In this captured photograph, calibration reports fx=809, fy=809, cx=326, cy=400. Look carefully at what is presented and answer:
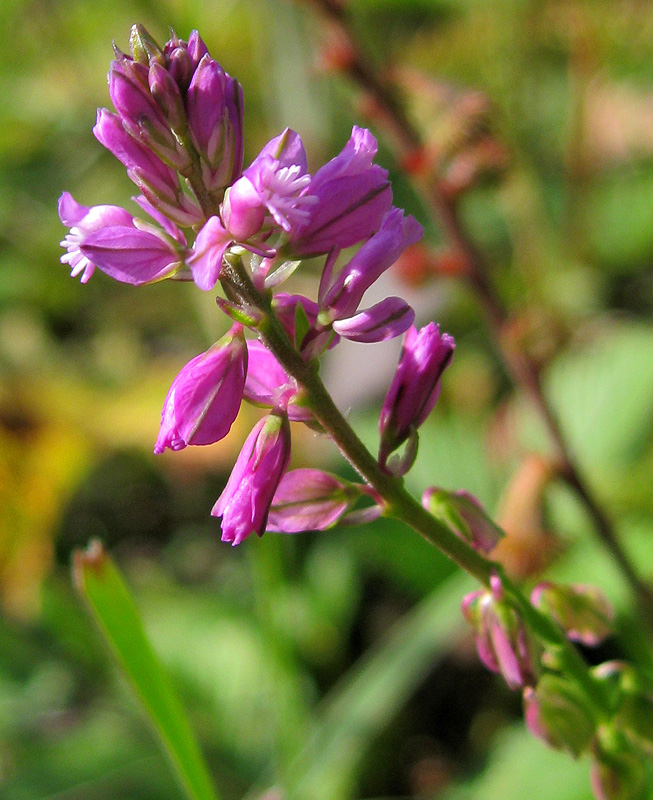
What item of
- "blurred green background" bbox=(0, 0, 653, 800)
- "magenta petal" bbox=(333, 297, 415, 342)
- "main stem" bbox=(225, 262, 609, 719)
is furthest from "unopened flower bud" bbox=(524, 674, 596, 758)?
"blurred green background" bbox=(0, 0, 653, 800)

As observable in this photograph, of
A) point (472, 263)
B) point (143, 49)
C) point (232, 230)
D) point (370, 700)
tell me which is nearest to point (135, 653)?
point (232, 230)

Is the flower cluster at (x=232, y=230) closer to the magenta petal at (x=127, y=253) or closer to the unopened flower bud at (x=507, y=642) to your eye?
the magenta petal at (x=127, y=253)

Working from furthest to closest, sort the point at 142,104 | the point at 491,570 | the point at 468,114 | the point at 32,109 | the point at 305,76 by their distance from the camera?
1. the point at 32,109
2. the point at 305,76
3. the point at 468,114
4. the point at 491,570
5. the point at 142,104

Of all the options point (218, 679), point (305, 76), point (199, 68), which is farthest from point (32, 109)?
point (199, 68)

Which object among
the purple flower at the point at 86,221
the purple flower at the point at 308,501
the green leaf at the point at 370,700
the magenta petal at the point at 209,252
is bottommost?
the green leaf at the point at 370,700

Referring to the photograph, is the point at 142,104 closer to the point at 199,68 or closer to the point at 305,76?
the point at 199,68

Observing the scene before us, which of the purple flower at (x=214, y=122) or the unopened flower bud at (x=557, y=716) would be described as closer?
the purple flower at (x=214, y=122)

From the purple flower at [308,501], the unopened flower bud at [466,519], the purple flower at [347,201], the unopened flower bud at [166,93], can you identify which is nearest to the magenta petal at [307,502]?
the purple flower at [308,501]
